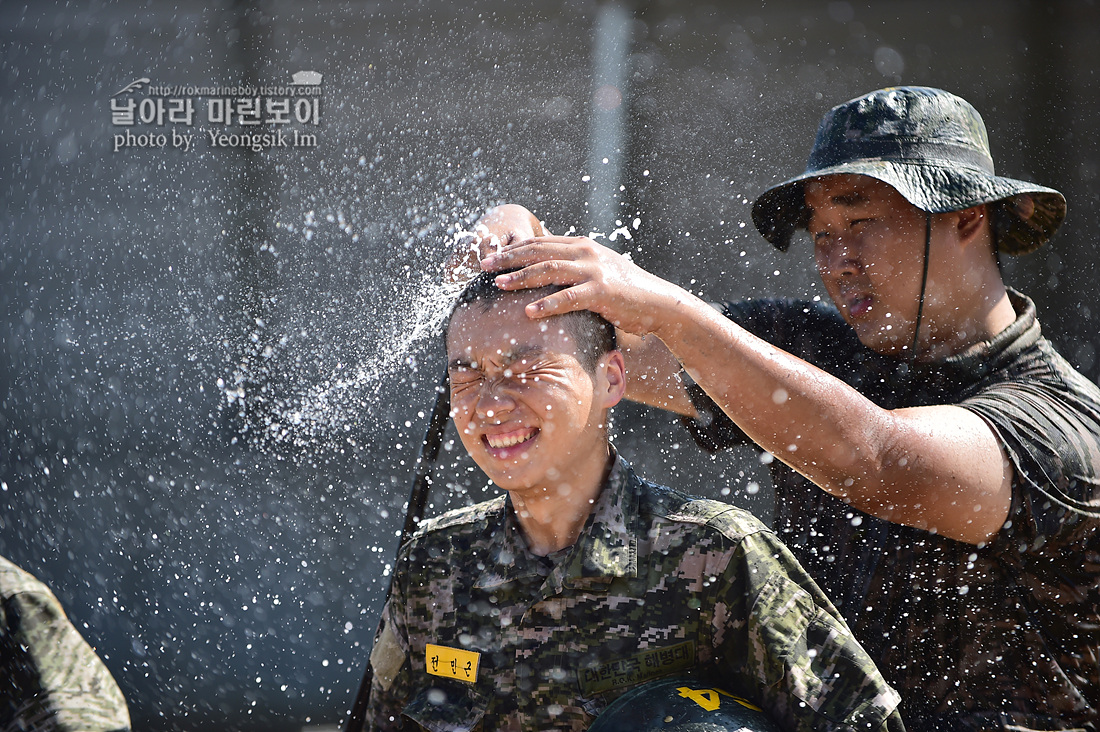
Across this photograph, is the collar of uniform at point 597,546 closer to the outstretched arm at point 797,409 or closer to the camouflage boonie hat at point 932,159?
the outstretched arm at point 797,409

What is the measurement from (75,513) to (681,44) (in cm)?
437

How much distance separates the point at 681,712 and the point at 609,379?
2.80 feet

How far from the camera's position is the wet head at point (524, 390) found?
217 centimetres

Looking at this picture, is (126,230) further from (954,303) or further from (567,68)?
(954,303)

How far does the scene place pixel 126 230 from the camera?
525 centimetres

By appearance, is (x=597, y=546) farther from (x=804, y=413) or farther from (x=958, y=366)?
(x=958, y=366)

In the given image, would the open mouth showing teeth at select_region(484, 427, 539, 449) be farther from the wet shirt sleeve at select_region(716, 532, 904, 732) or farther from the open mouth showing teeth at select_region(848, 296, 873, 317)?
the open mouth showing teeth at select_region(848, 296, 873, 317)

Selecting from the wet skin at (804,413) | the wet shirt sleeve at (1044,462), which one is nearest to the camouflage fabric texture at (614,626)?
the wet skin at (804,413)

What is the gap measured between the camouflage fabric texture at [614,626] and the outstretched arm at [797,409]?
0.91ft

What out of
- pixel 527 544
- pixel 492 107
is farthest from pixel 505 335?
pixel 492 107

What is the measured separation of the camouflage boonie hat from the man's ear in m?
0.94

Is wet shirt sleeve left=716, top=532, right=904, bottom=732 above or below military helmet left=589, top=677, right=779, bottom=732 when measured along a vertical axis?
above

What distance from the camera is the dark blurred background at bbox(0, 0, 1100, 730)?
194 inches

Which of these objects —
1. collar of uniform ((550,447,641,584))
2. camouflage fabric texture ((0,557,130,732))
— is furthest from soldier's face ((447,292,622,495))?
camouflage fabric texture ((0,557,130,732))
